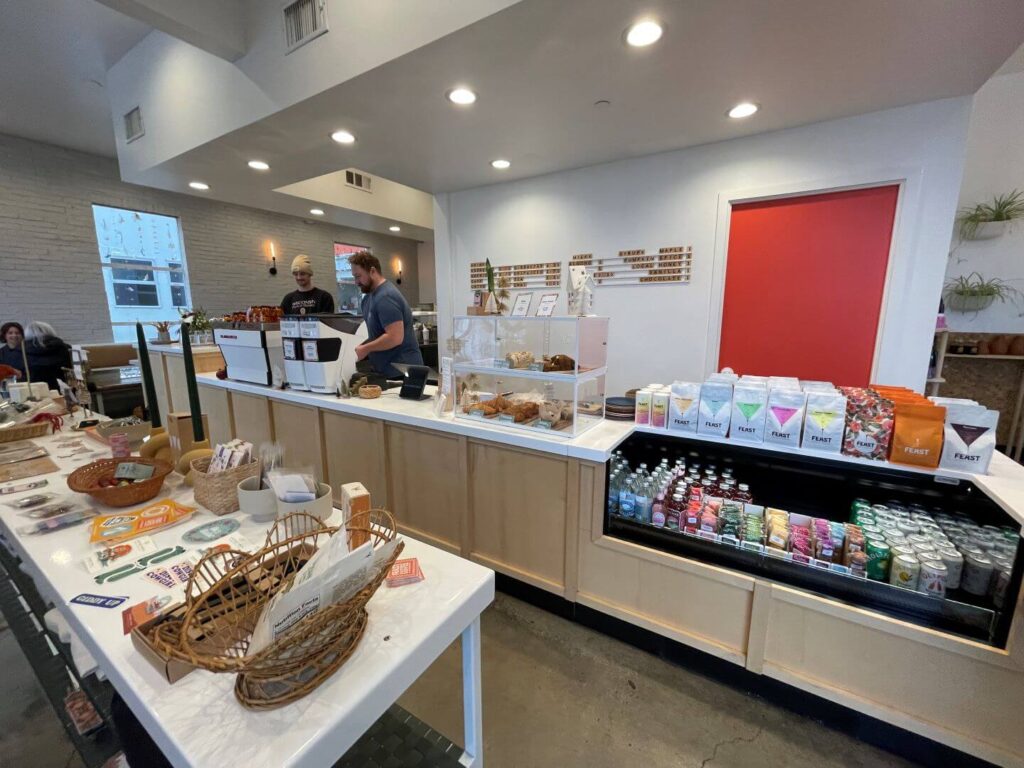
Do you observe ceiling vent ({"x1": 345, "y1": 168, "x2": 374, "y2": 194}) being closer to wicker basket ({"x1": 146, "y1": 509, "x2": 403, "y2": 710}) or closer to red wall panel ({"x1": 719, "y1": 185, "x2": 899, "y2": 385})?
red wall panel ({"x1": 719, "y1": 185, "x2": 899, "y2": 385})

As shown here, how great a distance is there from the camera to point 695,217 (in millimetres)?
3031

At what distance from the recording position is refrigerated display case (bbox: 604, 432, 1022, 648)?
3.89 feet

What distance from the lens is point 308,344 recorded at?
2.29 metres

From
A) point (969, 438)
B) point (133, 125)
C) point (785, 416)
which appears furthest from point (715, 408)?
point (133, 125)

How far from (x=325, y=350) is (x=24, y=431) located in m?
1.23

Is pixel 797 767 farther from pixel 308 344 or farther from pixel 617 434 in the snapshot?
pixel 308 344

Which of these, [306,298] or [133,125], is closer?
[133,125]

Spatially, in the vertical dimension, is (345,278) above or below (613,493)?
above

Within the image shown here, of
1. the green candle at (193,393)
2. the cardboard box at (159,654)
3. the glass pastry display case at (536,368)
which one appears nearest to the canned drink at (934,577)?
the glass pastry display case at (536,368)

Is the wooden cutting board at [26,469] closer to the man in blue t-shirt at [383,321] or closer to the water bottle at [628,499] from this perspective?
the man in blue t-shirt at [383,321]

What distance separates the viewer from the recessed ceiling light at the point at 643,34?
169cm

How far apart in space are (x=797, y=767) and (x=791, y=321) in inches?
98.3

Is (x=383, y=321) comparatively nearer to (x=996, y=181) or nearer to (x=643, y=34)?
(x=643, y=34)

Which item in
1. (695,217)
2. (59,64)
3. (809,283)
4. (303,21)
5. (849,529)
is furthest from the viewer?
(59,64)
